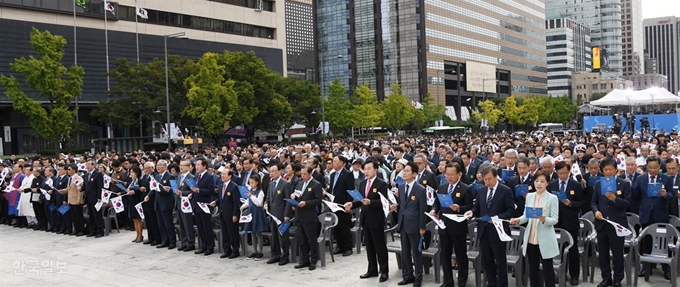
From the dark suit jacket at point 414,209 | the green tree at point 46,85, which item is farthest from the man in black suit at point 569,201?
the green tree at point 46,85

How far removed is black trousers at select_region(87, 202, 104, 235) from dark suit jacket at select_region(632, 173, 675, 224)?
39.0 feet

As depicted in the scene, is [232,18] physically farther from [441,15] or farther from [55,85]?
[441,15]

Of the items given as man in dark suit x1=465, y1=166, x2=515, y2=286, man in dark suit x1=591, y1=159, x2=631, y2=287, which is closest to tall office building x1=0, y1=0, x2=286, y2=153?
man in dark suit x1=465, y1=166, x2=515, y2=286

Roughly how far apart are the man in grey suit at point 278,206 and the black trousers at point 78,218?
6545 millimetres

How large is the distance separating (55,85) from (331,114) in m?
28.6

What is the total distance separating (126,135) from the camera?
5556 centimetres

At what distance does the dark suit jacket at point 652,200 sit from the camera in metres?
9.35

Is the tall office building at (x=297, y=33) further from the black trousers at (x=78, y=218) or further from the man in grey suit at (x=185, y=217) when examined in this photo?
the man in grey suit at (x=185, y=217)

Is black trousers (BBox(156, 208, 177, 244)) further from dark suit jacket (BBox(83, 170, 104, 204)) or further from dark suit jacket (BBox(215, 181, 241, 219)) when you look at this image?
dark suit jacket (BBox(83, 170, 104, 204))

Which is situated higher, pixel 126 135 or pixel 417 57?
pixel 417 57

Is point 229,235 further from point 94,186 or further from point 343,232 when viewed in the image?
point 94,186

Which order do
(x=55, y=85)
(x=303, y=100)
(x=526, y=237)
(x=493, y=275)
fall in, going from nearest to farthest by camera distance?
(x=526, y=237)
(x=493, y=275)
(x=55, y=85)
(x=303, y=100)

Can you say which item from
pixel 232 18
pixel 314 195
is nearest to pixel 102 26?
pixel 232 18

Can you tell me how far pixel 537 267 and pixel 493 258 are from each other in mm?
636
